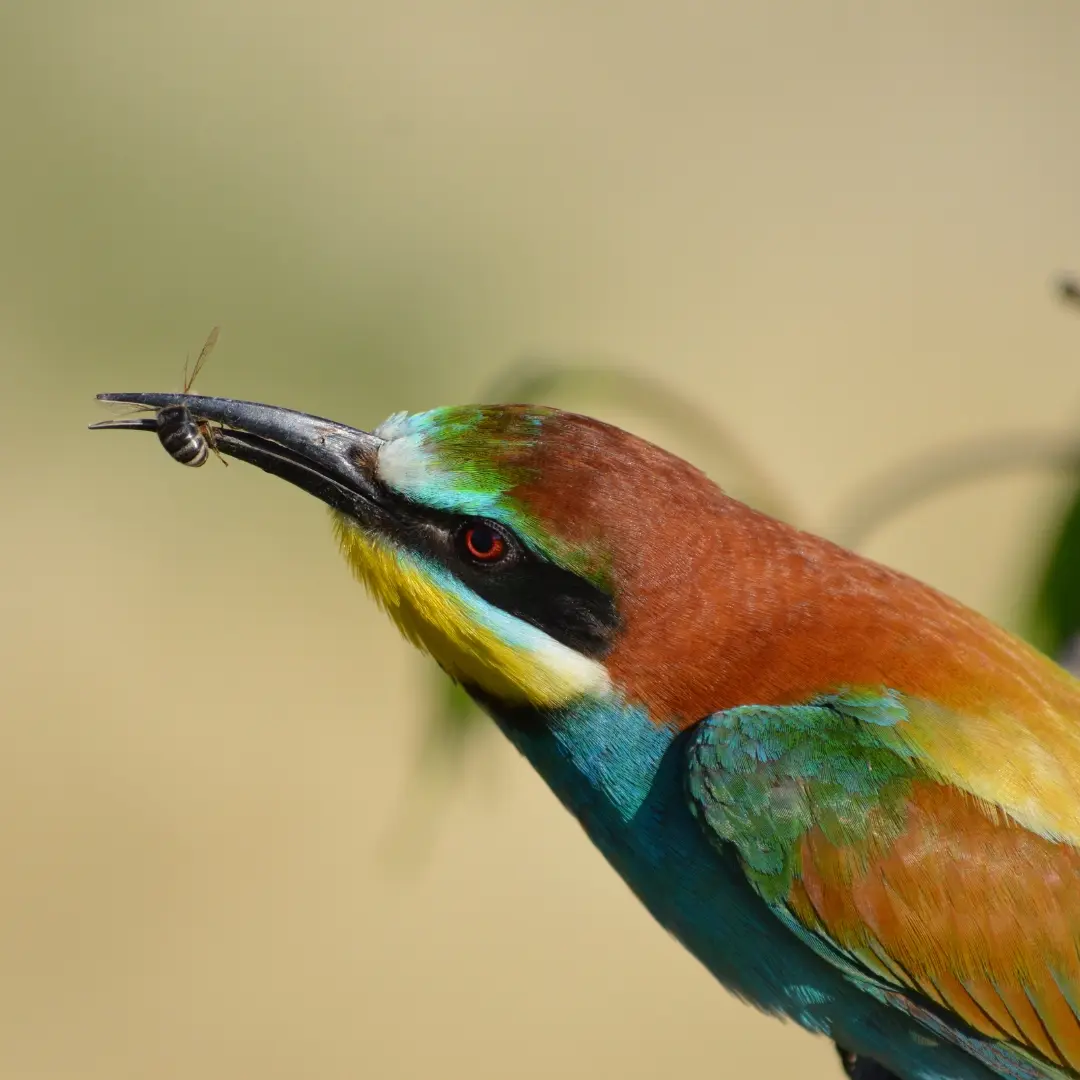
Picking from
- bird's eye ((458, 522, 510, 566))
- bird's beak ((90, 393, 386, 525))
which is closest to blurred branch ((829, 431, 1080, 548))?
bird's eye ((458, 522, 510, 566))

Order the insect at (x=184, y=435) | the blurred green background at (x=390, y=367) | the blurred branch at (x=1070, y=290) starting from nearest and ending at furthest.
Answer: the blurred branch at (x=1070, y=290) → the insect at (x=184, y=435) → the blurred green background at (x=390, y=367)

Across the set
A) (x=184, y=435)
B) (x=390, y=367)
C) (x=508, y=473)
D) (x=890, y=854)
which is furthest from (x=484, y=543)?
(x=390, y=367)

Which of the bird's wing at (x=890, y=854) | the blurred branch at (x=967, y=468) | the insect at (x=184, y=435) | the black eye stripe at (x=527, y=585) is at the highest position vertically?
the blurred branch at (x=967, y=468)

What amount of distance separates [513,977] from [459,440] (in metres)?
3.17

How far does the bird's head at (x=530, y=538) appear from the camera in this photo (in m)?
2.14

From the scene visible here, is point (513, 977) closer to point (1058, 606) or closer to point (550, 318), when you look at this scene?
point (550, 318)

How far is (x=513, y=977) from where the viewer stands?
16.3ft

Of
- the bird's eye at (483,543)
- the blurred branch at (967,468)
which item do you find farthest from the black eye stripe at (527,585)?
the blurred branch at (967,468)

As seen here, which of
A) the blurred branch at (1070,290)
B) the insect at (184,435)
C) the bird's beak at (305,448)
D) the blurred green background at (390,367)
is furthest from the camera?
the blurred green background at (390,367)

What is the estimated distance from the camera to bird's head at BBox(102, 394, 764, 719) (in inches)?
84.2

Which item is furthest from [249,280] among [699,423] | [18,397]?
[699,423]

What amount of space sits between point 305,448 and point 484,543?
1.04ft

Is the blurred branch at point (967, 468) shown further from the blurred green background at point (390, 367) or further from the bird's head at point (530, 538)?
the blurred green background at point (390, 367)

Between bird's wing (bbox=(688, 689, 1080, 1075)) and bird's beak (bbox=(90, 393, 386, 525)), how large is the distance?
59 cm
